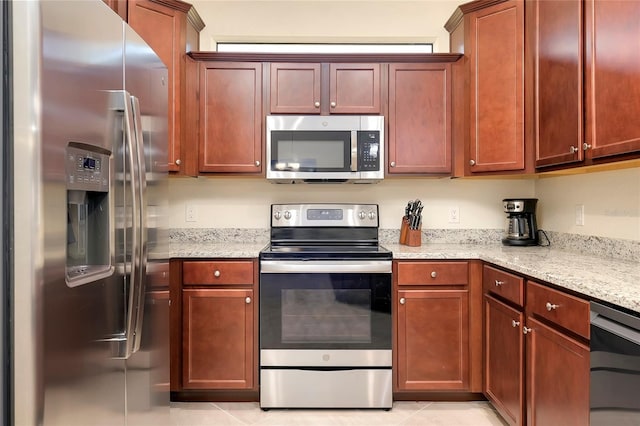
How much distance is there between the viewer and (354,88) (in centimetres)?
236

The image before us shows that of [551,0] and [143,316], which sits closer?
[143,316]

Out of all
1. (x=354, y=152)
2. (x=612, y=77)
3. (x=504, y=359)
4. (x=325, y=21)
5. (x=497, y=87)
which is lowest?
(x=504, y=359)

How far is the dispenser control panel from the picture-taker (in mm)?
940

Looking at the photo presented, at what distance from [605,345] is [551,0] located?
5.57 feet

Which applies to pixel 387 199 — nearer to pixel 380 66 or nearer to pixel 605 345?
pixel 380 66

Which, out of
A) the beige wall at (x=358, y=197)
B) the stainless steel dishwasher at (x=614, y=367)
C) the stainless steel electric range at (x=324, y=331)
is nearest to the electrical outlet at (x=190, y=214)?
the beige wall at (x=358, y=197)

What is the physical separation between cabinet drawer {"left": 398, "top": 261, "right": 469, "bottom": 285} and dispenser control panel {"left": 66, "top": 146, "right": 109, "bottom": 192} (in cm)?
157

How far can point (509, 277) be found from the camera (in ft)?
5.81

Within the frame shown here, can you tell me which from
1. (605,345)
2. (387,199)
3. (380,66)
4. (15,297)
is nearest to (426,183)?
(387,199)

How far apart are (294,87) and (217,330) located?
156 cm

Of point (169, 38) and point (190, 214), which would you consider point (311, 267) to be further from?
point (169, 38)

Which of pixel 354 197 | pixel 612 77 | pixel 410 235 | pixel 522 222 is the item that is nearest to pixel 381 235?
pixel 410 235

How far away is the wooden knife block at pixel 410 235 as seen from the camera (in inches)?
97.9

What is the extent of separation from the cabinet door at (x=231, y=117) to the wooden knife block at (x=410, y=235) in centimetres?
108
